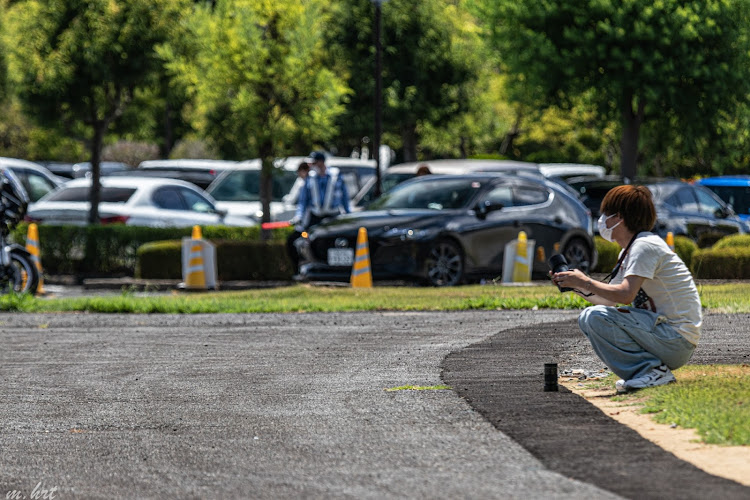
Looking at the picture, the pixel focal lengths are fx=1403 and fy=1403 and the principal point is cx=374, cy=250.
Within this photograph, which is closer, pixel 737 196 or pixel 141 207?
pixel 141 207

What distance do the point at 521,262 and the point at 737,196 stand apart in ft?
42.2

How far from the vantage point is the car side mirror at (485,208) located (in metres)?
18.7

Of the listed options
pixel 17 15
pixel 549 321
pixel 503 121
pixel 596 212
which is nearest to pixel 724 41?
pixel 596 212

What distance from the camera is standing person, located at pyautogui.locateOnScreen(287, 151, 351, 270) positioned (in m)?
19.6

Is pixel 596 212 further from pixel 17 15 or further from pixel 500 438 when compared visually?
pixel 500 438

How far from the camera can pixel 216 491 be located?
5965 mm

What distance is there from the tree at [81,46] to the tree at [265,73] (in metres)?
1.79

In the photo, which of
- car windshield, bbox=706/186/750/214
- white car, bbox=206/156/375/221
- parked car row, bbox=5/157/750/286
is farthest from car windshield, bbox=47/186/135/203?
car windshield, bbox=706/186/750/214

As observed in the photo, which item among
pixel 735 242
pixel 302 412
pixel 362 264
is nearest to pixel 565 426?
pixel 302 412

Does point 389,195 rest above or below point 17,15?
below

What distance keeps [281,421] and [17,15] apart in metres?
21.3

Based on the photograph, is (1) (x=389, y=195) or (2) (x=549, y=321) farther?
(1) (x=389, y=195)

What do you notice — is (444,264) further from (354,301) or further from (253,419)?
(253,419)

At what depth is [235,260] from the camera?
21.4 m
